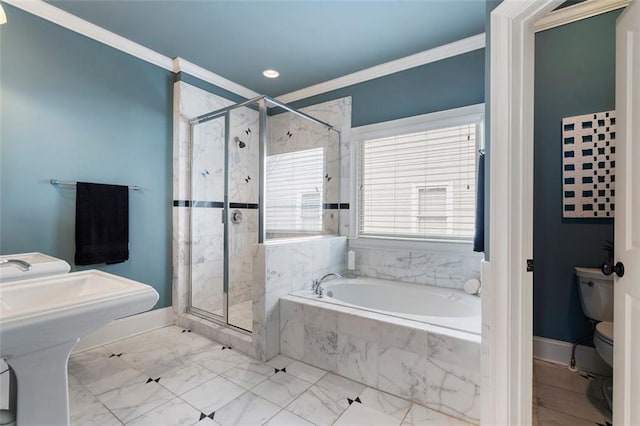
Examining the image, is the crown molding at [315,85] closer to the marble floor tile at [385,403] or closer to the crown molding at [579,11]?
the crown molding at [579,11]

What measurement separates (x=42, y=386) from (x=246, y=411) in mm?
968

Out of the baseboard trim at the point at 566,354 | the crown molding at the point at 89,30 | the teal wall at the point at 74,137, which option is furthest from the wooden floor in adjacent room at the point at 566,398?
the crown molding at the point at 89,30

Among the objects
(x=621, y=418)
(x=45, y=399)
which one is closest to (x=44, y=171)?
(x=45, y=399)

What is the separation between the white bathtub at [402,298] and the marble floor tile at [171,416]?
1.02m

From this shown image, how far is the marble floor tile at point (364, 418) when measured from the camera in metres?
1.49

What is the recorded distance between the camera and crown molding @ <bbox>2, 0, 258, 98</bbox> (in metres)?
2.02

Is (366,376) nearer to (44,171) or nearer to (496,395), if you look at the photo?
(496,395)

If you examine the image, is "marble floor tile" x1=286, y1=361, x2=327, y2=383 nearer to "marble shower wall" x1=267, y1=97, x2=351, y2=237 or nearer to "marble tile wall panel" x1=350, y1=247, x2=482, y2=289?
"marble tile wall panel" x1=350, y1=247, x2=482, y2=289

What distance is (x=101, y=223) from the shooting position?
2.32 m

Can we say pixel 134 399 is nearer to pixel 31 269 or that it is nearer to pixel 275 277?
pixel 31 269

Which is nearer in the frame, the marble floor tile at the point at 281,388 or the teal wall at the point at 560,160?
the marble floor tile at the point at 281,388

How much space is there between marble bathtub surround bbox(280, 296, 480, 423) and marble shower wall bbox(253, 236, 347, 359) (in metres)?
0.10

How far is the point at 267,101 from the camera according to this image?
2.35m

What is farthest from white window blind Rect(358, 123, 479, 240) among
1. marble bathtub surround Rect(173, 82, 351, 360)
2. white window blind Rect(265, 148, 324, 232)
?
white window blind Rect(265, 148, 324, 232)
